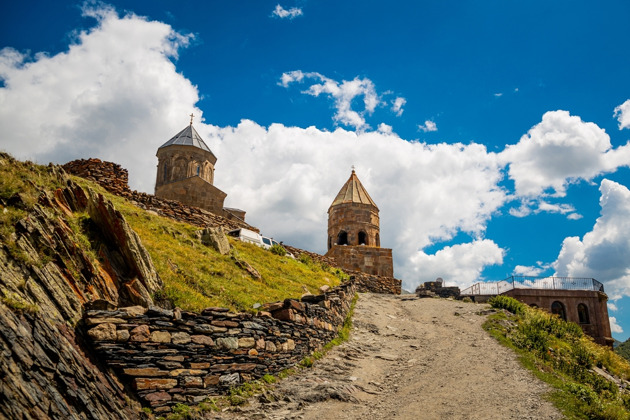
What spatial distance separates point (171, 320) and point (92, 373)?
182cm

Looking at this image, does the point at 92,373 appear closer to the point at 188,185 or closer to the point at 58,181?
the point at 58,181

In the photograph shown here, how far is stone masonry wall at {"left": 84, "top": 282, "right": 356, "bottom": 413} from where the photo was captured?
7.27 metres

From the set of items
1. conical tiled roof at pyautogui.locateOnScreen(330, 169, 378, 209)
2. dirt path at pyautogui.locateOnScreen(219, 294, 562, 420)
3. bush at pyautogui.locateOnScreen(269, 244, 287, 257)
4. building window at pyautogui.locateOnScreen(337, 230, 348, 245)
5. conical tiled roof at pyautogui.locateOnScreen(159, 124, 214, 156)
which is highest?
conical tiled roof at pyautogui.locateOnScreen(159, 124, 214, 156)

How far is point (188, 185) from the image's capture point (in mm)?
32469

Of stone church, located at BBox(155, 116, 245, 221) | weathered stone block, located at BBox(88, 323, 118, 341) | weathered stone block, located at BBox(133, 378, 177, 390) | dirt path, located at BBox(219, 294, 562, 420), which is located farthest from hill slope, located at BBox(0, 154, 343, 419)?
stone church, located at BBox(155, 116, 245, 221)

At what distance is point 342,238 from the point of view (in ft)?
130

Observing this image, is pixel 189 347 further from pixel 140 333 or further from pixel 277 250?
pixel 277 250

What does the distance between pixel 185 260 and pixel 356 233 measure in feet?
87.6

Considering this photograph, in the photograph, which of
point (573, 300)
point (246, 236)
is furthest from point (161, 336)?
point (573, 300)

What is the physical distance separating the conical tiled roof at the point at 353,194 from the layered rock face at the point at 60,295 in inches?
1228

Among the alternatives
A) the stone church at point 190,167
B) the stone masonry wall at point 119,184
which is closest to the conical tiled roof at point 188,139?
the stone church at point 190,167

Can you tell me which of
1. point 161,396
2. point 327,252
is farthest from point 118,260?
point 327,252

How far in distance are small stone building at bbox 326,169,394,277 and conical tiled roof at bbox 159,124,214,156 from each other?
1232 cm

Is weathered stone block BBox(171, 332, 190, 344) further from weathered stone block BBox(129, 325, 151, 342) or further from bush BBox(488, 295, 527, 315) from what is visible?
bush BBox(488, 295, 527, 315)
